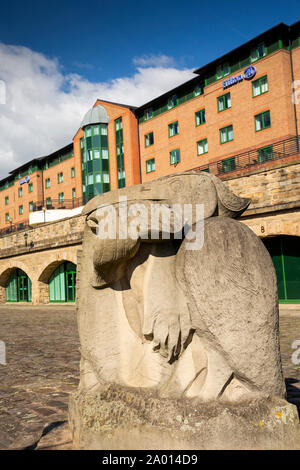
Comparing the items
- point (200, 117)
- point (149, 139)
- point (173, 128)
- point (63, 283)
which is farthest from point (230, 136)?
point (63, 283)

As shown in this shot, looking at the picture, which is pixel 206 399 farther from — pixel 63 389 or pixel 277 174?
pixel 277 174

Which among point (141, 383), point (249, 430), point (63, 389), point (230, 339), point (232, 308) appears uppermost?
point (232, 308)

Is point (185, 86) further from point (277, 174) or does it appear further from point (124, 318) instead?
point (124, 318)

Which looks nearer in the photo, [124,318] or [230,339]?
[230,339]

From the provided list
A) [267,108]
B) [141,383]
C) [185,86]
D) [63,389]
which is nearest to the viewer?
[141,383]

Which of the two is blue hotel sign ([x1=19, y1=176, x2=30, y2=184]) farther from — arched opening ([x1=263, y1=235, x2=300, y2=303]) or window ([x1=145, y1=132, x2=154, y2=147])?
arched opening ([x1=263, y1=235, x2=300, y2=303])

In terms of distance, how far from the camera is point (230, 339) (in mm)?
2510

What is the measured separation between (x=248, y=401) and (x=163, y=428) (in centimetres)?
52

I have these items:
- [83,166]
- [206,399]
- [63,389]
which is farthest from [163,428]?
[83,166]

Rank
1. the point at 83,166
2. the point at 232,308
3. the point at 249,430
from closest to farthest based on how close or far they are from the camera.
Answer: the point at 249,430, the point at 232,308, the point at 83,166

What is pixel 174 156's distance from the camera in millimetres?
30547

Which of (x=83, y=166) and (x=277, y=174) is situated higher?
(x=83, y=166)

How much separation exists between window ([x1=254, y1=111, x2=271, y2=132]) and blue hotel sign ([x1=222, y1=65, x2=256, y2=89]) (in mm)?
2461

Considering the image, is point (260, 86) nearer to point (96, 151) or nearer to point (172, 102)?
point (172, 102)
